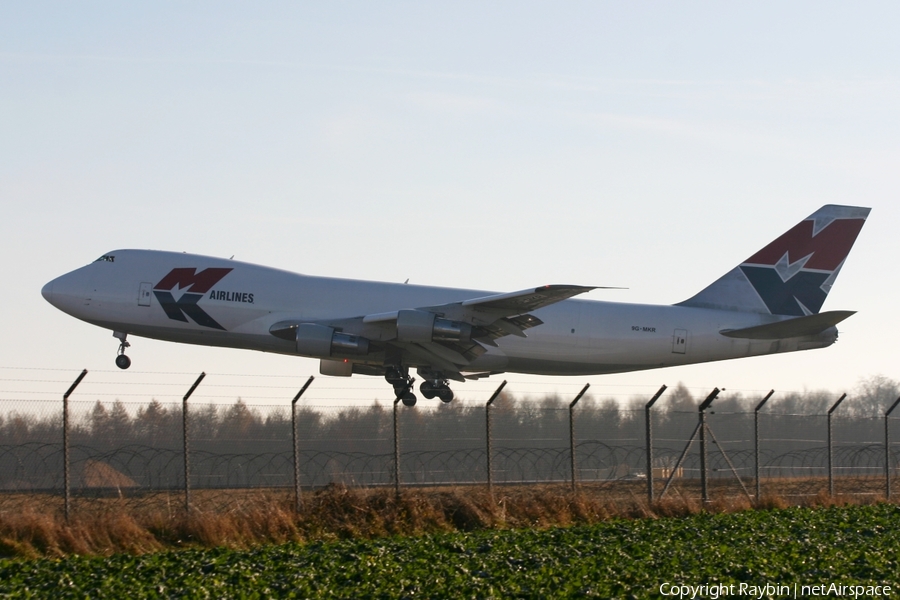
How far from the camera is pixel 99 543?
46.1 ft

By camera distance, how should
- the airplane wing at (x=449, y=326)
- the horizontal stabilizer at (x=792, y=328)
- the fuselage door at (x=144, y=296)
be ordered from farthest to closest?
1. the fuselage door at (x=144, y=296)
2. the horizontal stabilizer at (x=792, y=328)
3. the airplane wing at (x=449, y=326)

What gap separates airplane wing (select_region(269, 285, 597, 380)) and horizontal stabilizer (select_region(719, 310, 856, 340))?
6805 millimetres

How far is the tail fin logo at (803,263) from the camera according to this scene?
3378cm

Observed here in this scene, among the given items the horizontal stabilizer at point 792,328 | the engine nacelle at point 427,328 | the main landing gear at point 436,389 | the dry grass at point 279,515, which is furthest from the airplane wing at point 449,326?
the dry grass at point 279,515

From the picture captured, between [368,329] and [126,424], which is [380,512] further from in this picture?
[368,329]

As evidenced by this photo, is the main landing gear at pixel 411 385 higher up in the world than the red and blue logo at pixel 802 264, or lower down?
lower down

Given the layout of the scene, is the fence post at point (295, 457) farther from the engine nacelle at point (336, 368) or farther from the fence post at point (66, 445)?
the engine nacelle at point (336, 368)

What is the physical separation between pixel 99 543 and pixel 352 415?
7407 mm

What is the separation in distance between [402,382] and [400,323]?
114 inches

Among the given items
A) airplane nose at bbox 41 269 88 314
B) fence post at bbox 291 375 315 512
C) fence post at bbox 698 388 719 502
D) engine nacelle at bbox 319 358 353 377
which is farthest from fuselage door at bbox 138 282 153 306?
fence post at bbox 698 388 719 502

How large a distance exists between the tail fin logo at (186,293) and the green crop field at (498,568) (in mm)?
16573

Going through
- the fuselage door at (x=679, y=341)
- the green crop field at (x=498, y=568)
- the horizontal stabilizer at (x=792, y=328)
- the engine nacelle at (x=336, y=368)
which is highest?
the horizontal stabilizer at (x=792, y=328)

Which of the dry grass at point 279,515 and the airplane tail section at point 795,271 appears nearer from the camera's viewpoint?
the dry grass at point 279,515

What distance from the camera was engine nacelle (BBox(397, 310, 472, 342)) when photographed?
94.2ft
